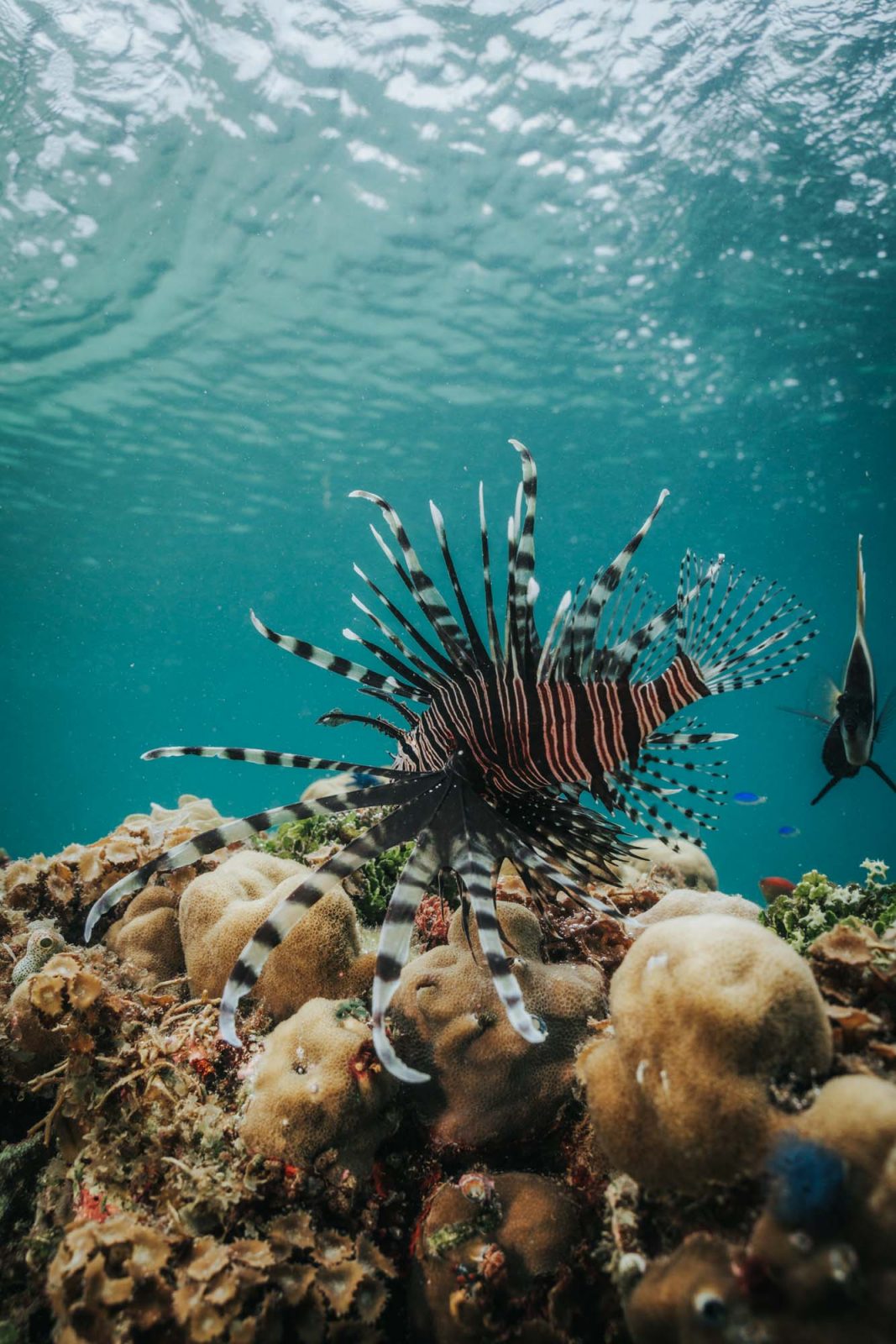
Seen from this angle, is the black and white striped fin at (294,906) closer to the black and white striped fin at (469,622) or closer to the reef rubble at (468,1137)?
the reef rubble at (468,1137)

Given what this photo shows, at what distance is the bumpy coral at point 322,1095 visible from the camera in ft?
7.37

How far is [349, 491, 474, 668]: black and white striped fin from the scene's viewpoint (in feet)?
9.12

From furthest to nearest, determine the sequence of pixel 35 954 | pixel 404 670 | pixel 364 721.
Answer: pixel 35 954 → pixel 404 670 → pixel 364 721

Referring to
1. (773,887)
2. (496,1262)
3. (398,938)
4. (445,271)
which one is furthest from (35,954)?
(445,271)

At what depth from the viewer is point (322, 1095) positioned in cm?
226

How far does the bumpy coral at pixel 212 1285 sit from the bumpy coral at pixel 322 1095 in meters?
0.21

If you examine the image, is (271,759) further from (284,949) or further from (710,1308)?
(710,1308)

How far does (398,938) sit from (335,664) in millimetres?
1076

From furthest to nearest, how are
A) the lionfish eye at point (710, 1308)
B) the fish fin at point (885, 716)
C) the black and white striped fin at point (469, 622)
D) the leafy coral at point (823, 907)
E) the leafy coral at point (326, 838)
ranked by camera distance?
the leafy coral at point (326, 838)
the fish fin at point (885, 716)
the leafy coral at point (823, 907)
the black and white striped fin at point (469, 622)
the lionfish eye at point (710, 1308)

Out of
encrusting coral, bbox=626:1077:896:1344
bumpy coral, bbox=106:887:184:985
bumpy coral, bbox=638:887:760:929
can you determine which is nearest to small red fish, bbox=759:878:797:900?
bumpy coral, bbox=638:887:760:929

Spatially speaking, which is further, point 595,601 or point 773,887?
point 773,887

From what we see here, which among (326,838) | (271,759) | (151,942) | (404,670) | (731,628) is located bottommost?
(731,628)

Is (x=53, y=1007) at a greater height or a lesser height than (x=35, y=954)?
lesser

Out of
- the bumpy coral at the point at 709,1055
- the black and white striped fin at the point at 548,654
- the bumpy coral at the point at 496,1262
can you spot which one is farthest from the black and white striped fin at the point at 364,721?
the bumpy coral at the point at 496,1262
